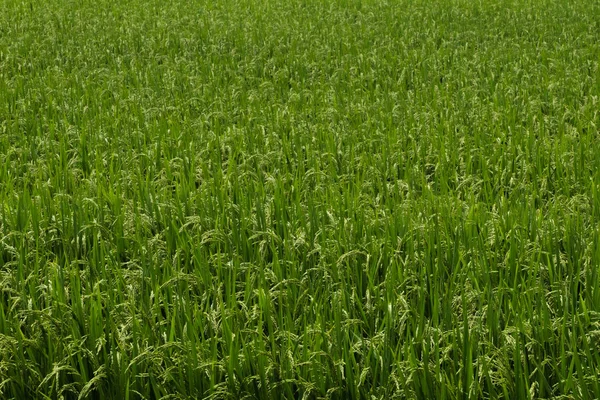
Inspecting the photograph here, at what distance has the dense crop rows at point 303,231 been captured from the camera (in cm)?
266

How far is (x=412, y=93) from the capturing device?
23.8 feet

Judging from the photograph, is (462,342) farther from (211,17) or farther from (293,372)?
(211,17)

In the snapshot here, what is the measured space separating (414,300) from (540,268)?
0.49 meters

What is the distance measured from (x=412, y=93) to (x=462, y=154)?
79.5 inches

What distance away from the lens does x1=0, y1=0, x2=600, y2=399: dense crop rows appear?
266 cm

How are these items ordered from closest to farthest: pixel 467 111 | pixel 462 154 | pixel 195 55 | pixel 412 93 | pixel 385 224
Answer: pixel 385 224
pixel 462 154
pixel 467 111
pixel 412 93
pixel 195 55

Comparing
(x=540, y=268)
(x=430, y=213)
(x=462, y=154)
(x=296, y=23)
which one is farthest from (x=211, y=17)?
(x=540, y=268)

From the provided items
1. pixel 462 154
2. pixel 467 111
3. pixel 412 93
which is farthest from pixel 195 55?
pixel 462 154

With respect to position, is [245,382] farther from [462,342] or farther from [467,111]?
[467,111]

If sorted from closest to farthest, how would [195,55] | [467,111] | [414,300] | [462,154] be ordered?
[414,300] → [462,154] → [467,111] → [195,55]

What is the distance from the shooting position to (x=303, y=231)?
3.78 meters

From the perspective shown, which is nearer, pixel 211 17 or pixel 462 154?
pixel 462 154

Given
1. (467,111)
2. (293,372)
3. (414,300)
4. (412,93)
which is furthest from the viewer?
(412,93)

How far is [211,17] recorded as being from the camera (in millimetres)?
12719
